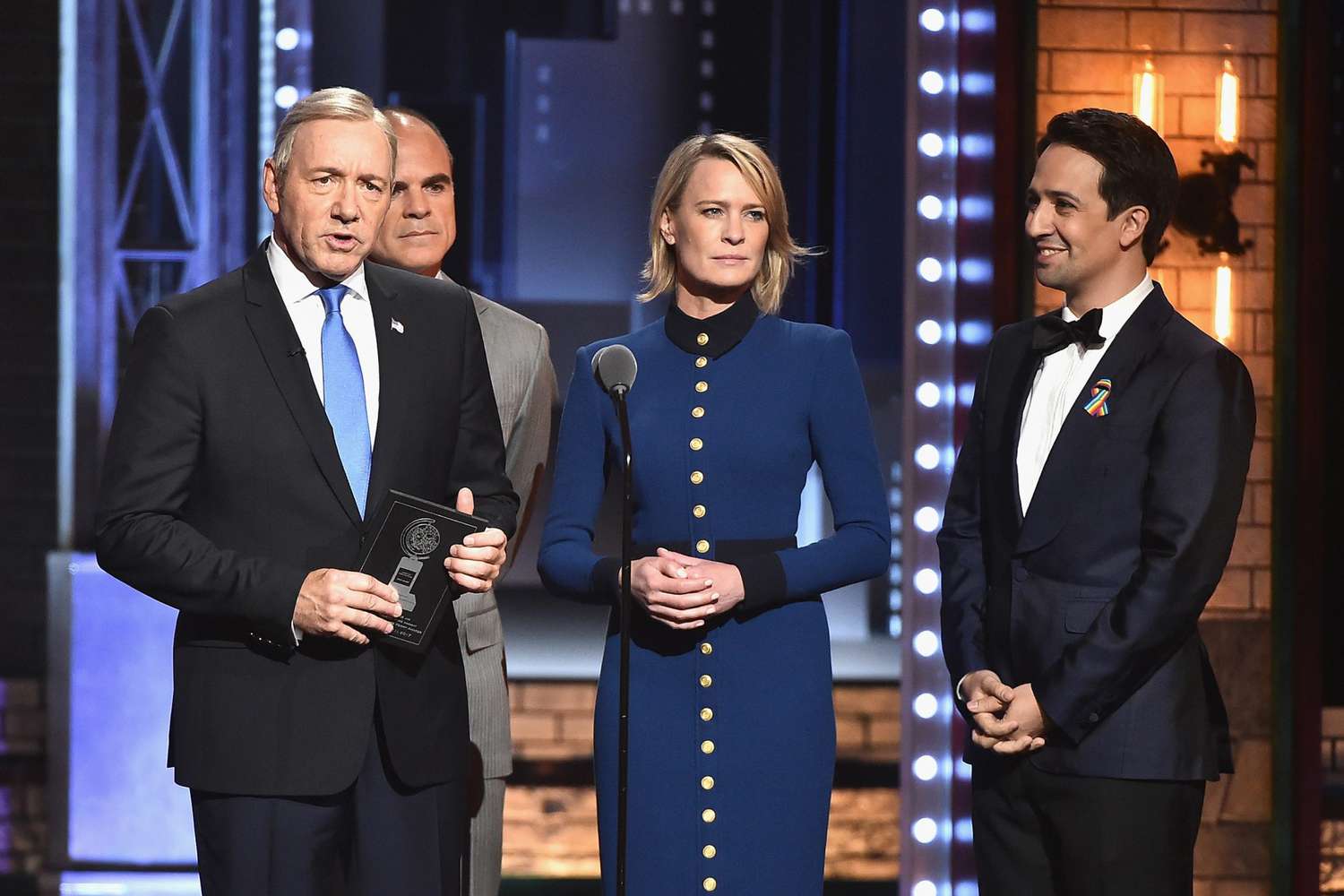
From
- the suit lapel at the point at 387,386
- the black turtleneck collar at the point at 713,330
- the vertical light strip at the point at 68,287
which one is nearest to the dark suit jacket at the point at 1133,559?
the black turtleneck collar at the point at 713,330

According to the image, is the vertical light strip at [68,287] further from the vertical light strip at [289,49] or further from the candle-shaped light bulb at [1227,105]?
the candle-shaped light bulb at [1227,105]

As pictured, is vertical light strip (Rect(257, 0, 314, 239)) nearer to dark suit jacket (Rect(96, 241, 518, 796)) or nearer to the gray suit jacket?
the gray suit jacket

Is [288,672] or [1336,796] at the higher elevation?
[288,672]

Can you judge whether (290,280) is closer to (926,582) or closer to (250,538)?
(250,538)

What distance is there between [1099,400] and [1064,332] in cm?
15

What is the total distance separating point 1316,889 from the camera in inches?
144

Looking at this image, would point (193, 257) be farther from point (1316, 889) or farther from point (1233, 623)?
point (1316, 889)

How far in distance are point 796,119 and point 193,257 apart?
2307mm

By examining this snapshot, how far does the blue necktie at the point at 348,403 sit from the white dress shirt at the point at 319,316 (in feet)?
0.04

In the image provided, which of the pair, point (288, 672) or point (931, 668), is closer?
point (288, 672)

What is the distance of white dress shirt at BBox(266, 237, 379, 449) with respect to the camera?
87.4 inches

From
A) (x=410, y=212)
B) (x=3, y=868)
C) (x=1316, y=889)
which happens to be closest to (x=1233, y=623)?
(x=1316, y=889)

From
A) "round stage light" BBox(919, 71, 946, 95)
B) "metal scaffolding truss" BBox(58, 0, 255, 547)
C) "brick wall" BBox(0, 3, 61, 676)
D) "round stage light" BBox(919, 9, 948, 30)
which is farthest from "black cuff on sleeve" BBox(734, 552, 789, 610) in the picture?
"brick wall" BBox(0, 3, 61, 676)

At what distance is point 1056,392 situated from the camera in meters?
2.47
